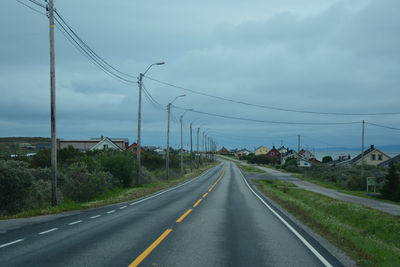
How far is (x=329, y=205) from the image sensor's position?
802 inches

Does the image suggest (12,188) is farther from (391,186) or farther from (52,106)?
(391,186)

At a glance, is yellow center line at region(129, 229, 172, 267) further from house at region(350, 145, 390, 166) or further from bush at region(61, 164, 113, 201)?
house at region(350, 145, 390, 166)

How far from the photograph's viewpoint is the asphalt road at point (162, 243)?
693cm

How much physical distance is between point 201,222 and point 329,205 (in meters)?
11.6

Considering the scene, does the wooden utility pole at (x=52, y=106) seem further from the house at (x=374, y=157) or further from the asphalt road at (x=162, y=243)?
the house at (x=374, y=157)

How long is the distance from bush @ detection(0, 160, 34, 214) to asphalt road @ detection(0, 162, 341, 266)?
4.05 metres

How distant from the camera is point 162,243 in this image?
8.43 metres

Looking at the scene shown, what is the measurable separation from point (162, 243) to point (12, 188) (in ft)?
33.9

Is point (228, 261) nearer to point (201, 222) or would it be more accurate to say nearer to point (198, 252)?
point (198, 252)

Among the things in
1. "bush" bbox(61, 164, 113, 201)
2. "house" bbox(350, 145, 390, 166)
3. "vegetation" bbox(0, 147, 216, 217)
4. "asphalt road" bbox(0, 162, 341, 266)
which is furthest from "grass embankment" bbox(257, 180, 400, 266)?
"house" bbox(350, 145, 390, 166)

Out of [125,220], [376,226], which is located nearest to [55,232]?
[125,220]

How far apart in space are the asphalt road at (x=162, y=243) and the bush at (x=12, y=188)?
4050 mm

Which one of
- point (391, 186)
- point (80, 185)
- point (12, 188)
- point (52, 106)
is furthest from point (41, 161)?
point (391, 186)

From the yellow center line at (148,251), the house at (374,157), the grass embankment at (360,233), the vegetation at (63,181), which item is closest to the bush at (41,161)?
the vegetation at (63,181)
